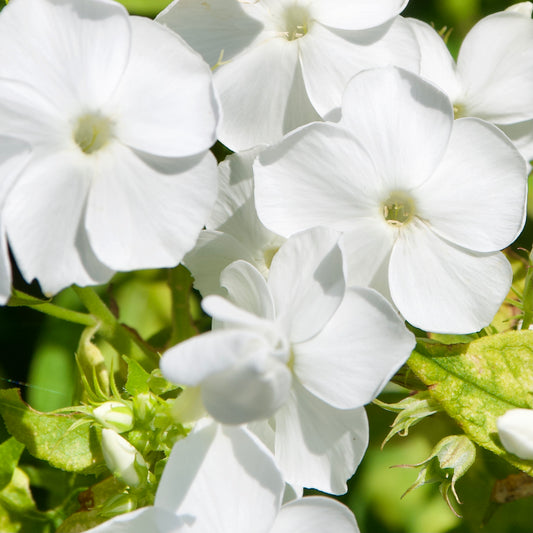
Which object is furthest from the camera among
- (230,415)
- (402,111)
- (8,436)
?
(8,436)

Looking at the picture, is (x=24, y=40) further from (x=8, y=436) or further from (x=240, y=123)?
(x=8, y=436)

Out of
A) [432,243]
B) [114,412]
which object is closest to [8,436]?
[114,412]

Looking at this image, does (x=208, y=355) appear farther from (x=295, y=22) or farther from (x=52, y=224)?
(x=295, y=22)

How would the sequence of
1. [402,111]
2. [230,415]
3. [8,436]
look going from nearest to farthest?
[230,415] < [402,111] < [8,436]

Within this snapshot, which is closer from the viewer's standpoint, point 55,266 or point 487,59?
point 55,266

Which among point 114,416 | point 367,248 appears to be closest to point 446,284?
point 367,248

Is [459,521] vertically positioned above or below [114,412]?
below

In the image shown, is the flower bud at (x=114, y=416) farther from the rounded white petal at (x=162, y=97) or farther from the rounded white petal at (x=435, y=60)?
the rounded white petal at (x=435, y=60)
